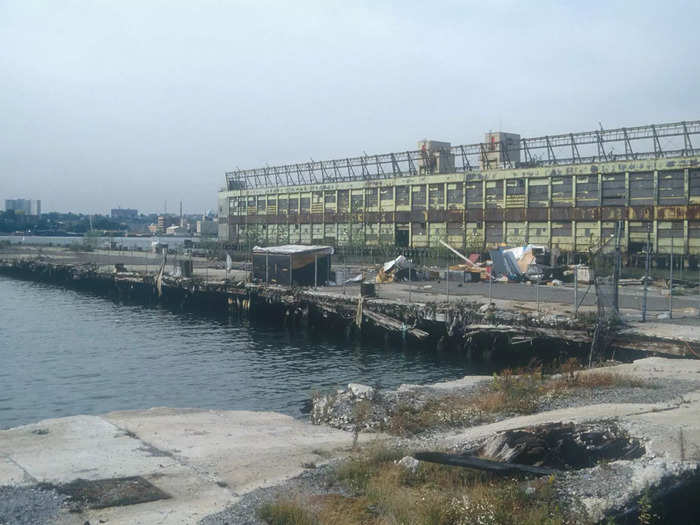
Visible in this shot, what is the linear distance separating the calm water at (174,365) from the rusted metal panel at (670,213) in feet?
96.6

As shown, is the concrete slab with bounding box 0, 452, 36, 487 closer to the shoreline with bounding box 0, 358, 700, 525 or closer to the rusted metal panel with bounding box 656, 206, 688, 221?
the shoreline with bounding box 0, 358, 700, 525

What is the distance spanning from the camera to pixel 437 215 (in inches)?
2731

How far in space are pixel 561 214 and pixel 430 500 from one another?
53.2 meters

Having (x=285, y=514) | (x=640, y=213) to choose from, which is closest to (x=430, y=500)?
(x=285, y=514)

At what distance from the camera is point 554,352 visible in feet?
94.5

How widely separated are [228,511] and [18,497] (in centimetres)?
351

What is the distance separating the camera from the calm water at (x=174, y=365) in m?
23.4

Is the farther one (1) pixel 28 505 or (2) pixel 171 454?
(2) pixel 171 454

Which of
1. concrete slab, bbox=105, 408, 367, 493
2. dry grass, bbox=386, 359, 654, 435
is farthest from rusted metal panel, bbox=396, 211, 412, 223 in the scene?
concrete slab, bbox=105, 408, 367, 493

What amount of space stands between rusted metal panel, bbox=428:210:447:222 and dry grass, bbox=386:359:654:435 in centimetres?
4899

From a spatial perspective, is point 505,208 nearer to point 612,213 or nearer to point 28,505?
point 612,213

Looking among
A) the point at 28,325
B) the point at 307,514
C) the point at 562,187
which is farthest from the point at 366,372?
the point at 562,187

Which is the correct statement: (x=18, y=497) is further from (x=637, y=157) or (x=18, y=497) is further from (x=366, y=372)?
(x=637, y=157)

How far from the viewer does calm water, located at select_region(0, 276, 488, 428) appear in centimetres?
2338
